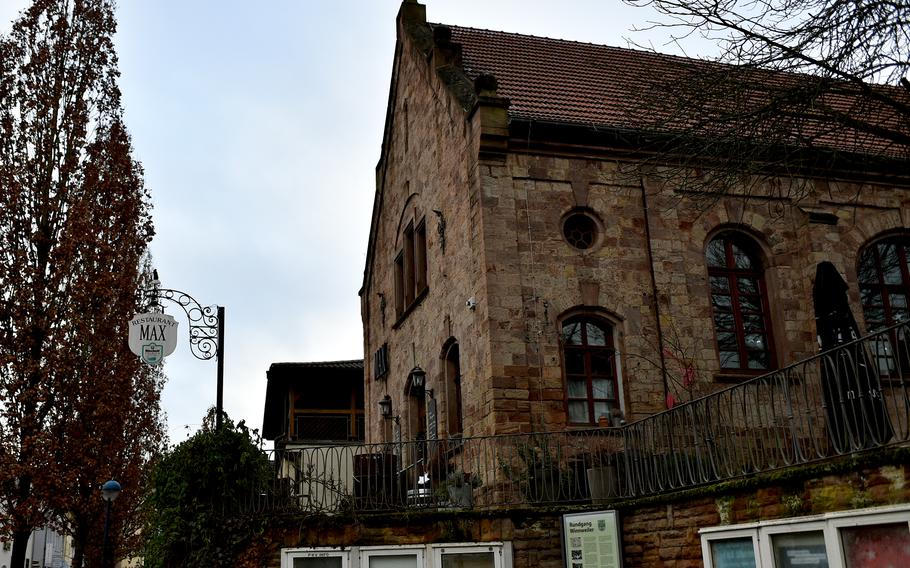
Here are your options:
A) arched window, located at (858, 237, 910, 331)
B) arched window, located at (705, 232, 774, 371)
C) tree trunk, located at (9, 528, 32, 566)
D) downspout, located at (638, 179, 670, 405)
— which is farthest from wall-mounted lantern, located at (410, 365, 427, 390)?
arched window, located at (858, 237, 910, 331)

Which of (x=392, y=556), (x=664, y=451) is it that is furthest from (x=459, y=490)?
(x=664, y=451)

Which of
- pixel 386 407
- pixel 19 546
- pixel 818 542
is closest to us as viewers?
pixel 818 542

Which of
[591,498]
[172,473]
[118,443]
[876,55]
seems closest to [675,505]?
[591,498]

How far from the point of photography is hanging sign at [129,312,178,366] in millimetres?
14234

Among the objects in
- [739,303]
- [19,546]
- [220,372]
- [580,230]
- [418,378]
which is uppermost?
[580,230]

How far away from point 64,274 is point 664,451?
497 inches

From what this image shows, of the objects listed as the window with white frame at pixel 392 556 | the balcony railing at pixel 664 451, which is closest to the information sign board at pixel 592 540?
the balcony railing at pixel 664 451

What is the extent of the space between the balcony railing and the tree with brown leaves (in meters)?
6.67

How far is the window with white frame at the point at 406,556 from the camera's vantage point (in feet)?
38.2

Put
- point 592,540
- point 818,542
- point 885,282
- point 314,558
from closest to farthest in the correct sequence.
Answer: point 818,542
point 592,540
point 314,558
point 885,282

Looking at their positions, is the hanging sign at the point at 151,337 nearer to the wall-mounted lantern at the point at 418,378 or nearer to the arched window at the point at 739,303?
the wall-mounted lantern at the point at 418,378

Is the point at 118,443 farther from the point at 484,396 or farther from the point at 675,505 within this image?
the point at 675,505

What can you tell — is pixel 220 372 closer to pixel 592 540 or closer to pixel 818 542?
pixel 592 540

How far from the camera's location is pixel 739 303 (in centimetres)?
1705
